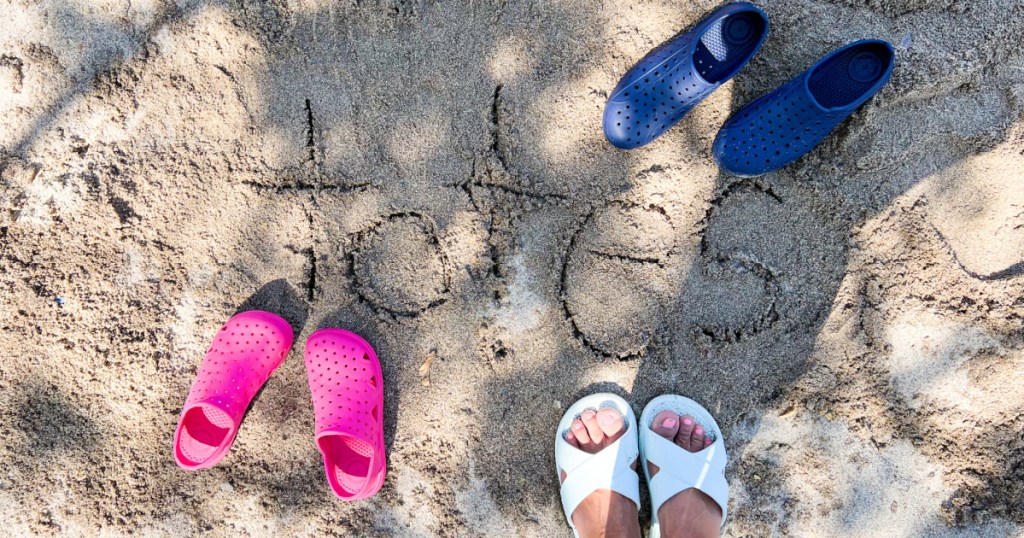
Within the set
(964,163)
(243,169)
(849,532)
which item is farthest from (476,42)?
(849,532)

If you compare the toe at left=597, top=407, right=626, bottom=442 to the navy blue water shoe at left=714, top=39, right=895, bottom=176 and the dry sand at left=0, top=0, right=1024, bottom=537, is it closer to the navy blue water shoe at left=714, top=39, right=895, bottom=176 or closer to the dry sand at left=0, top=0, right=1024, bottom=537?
the dry sand at left=0, top=0, right=1024, bottom=537

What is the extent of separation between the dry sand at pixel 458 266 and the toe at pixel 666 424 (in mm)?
103

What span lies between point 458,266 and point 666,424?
771mm

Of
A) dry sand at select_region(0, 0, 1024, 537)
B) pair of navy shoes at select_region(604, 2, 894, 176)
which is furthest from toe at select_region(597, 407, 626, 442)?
pair of navy shoes at select_region(604, 2, 894, 176)

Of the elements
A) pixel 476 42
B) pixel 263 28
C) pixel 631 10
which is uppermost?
pixel 263 28

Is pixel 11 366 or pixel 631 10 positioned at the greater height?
pixel 11 366

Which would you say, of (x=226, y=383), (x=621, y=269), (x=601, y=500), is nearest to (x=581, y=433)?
(x=601, y=500)

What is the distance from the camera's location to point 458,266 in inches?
75.5

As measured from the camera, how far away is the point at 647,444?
6.31 ft

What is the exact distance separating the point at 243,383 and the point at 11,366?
71cm

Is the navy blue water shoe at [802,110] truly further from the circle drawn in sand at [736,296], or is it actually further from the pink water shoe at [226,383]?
the pink water shoe at [226,383]

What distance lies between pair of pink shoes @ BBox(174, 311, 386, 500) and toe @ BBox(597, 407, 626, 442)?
0.65 m

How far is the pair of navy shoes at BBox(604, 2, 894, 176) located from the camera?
1.80 meters

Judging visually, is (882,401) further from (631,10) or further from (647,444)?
(631,10)
